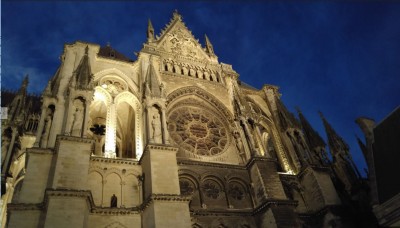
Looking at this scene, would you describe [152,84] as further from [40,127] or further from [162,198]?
[162,198]

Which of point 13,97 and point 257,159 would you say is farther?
point 13,97

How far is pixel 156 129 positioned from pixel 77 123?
374 centimetres

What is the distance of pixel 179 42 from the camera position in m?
24.9

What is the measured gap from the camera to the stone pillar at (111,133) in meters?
15.8

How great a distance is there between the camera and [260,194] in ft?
53.4

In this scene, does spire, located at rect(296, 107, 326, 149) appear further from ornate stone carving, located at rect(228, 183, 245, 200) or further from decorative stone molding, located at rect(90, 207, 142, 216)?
decorative stone molding, located at rect(90, 207, 142, 216)

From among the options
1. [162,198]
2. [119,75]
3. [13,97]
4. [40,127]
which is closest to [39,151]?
[40,127]

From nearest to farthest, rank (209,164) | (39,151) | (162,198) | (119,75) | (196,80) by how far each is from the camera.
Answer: (162,198) → (39,151) → (209,164) → (119,75) → (196,80)

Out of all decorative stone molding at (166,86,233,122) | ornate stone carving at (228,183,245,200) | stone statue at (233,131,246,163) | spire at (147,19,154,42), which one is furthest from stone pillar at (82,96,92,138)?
spire at (147,19,154,42)

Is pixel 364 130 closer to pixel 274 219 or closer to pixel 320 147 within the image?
pixel 274 219

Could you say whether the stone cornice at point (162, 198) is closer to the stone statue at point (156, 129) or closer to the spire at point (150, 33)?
the stone statue at point (156, 129)

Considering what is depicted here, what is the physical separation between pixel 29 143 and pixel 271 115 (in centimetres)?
1646

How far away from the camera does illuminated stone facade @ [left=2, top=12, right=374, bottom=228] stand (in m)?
12.6

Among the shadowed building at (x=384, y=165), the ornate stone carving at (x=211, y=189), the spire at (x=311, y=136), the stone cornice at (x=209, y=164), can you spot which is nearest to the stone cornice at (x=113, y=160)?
the stone cornice at (x=209, y=164)
